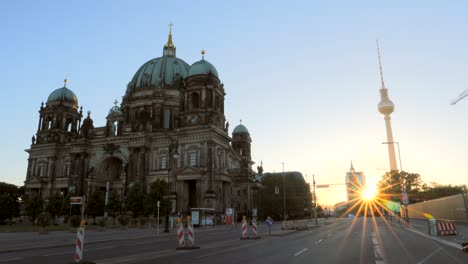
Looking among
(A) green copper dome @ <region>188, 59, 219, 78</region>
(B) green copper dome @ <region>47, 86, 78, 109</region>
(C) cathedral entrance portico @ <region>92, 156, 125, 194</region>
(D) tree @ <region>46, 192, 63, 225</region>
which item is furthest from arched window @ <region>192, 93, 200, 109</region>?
(B) green copper dome @ <region>47, 86, 78, 109</region>

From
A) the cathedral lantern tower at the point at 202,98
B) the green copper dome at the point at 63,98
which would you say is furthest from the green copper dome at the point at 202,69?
the green copper dome at the point at 63,98

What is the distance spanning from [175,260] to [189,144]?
5084 cm

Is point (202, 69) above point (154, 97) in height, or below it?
above

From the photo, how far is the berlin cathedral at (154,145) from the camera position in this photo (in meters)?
62.5

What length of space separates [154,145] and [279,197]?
33.4 m

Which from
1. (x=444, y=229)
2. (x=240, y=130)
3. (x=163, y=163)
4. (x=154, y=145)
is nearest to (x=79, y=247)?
(x=444, y=229)

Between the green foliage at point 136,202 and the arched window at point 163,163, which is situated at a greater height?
the arched window at point 163,163

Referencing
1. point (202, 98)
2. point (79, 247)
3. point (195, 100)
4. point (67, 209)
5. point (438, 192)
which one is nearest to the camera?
point (79, 247)

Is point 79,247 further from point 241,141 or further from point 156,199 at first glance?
point 241,141

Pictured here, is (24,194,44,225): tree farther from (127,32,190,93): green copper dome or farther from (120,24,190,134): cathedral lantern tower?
(127,32,190,93): green copper dome

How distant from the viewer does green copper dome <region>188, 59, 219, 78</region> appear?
2662 inches

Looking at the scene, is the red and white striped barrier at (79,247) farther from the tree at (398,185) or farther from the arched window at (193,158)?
the tree at (398,185)

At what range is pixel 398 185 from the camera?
103375mm

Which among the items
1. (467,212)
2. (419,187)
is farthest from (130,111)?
(419,187)
